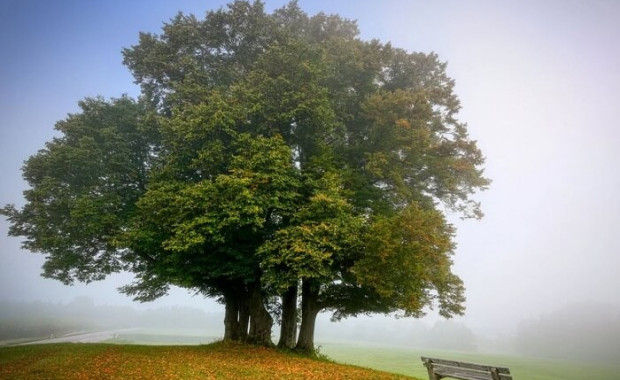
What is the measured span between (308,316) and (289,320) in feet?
4.50

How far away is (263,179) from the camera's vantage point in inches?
709

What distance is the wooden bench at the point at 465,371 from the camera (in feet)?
32.1

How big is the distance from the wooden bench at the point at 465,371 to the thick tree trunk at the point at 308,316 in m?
10.2

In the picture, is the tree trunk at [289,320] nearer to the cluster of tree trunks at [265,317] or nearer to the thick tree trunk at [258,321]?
the cluster of tree trunks at [265,317]

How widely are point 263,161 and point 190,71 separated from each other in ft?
35.3

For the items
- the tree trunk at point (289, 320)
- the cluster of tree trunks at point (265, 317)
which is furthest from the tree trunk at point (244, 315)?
the tree trunk at point (289, 320)

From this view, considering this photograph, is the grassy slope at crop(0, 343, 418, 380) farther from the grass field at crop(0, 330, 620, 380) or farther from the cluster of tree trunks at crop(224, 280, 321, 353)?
the cluster of tree trunks at crop(224, 280, 321, 353)

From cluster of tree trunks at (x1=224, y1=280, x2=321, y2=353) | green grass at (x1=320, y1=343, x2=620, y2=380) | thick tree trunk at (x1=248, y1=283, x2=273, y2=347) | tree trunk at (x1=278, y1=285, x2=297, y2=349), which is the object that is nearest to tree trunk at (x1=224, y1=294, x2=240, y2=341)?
cluster of tree trunks at (x1=224, y1=280, x2=321, y2=353)

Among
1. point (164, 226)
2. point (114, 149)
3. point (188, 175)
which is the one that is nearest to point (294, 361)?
point (164, 226)

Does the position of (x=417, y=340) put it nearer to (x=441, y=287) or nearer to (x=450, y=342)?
(x=450, y=342)

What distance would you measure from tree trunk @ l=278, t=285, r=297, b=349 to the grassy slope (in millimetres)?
2603

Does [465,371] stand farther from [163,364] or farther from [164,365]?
[163,364]

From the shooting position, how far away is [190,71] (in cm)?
2406

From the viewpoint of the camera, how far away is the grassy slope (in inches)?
541
